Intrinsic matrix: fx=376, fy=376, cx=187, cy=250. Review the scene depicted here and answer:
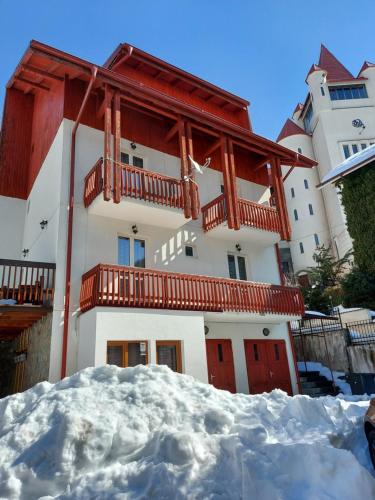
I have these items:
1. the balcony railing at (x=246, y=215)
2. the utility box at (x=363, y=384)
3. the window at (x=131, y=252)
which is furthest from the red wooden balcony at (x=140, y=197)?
the utility box at (x=363, y=384)

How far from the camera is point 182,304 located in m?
12.3

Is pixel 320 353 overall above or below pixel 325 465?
above

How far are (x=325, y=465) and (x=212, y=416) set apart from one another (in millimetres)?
2429

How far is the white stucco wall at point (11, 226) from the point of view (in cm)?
1636

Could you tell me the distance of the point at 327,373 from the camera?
17594 millimetres

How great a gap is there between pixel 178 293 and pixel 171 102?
7418 mm

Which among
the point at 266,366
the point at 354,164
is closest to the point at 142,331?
the point at 266,366

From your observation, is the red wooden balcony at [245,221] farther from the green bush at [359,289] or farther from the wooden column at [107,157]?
the green bush at [359,289]

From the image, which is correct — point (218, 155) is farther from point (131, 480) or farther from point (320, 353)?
point (131, 480)

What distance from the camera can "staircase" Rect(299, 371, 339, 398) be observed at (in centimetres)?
1580

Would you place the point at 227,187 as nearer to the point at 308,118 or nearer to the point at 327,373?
the point at 327,373

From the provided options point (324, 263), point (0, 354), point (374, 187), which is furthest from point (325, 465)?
point (324, 263)

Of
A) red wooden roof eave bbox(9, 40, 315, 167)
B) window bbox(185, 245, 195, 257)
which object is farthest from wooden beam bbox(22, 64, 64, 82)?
window bbox(185, 245, 195, 257)

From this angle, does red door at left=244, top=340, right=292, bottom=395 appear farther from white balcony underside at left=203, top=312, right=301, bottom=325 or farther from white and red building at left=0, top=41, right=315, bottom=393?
white balcony underside at left=203, top=312, right=301, bottom=325
